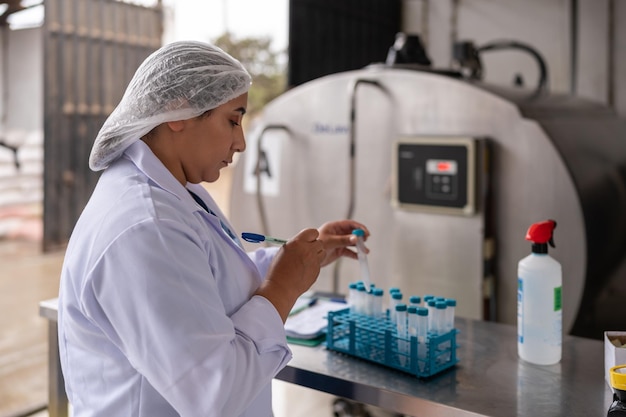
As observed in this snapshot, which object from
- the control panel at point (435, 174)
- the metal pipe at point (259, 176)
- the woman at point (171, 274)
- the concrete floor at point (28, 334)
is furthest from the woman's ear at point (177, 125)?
the concrete floor at point (28, 334)

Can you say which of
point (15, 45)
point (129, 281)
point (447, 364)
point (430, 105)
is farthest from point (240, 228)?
point (129, 281)

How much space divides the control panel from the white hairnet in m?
1.15

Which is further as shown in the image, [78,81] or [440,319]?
[78,81]

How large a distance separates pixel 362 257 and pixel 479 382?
15.8 inches

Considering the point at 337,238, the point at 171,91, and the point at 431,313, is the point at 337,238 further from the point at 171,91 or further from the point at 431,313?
the point at 171,91

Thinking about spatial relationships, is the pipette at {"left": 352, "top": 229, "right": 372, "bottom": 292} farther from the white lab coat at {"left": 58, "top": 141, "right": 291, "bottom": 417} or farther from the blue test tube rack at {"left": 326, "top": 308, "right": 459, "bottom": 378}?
the white lab coat at {"left": 58, "top": 141, "right": 291, "bottom": 417}

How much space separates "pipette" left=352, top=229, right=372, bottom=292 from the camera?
1571 mm

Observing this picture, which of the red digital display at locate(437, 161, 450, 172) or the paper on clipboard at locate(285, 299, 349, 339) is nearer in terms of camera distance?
the paper on clipboard at locate(285, 299, 349, 339)

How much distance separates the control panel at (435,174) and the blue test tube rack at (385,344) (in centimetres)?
87

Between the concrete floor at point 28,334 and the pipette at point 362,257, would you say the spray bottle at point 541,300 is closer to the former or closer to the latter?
the pipette at point 362,257

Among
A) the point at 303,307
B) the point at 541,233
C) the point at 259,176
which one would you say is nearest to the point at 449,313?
the point at 541,233

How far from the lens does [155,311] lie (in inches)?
→ 40.3

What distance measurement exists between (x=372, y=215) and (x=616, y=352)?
136 centimetres

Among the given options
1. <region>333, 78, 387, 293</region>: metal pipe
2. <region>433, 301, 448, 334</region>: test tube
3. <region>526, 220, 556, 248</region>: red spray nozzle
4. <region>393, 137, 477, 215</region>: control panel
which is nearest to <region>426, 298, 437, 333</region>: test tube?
<region>433, 301, 448, 334</region>: test tube
